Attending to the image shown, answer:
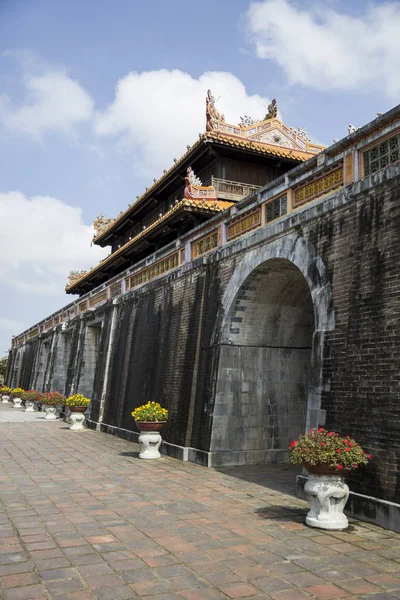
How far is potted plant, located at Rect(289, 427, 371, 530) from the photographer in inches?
223

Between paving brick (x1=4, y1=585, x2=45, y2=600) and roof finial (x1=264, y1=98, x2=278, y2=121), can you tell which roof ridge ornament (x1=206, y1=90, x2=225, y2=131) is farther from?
paving brick (x1=4, y1=585, x2=45, y2=600)

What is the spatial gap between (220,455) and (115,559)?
206 inches

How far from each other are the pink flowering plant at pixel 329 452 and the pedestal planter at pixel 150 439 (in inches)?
199

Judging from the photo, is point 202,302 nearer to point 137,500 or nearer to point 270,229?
point 270,229

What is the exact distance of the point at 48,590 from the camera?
3.93 metres

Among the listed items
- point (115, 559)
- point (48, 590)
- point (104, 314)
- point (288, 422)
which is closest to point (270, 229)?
point (288, 422)

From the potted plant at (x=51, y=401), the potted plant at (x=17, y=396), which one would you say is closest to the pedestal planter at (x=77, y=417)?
the potted plant at (x=51, y=401)

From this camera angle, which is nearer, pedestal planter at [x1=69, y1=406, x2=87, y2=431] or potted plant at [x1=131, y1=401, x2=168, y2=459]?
potted plant at [x1=131, y1=401, x2=168, y2=459]

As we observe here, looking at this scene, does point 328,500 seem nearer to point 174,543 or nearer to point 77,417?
point 174,543

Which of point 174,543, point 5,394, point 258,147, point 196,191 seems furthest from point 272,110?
point 5,394

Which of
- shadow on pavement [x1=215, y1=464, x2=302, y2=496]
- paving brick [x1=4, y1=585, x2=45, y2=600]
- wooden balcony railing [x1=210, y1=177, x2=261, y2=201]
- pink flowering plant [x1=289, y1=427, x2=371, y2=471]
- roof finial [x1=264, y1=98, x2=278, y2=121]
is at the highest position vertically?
roof finial [x1=264, y1=98, x2=278, y2=121]

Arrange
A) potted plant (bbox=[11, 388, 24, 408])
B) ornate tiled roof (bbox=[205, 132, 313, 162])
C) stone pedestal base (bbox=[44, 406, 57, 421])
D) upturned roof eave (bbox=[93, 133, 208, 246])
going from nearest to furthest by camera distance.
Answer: ornate tiled roof (bbox=[205, 132, 313, 162]), upturned roof eave (bbox=[93, 133, 208, 246]), stone pedestal base (bbox=[44, 406, 57, 421]), potted plant (bbox=[11, 388, 24, 408])

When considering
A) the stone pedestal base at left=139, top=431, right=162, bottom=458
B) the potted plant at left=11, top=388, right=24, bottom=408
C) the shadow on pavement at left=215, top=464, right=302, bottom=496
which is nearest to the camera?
the shadow on pavement at left=215, top=464, right=302, bottom=496

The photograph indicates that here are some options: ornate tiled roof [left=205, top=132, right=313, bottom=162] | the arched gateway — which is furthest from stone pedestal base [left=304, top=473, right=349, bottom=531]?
ornate tiled roof [left=205, top=132, right=313, bottom=162]
